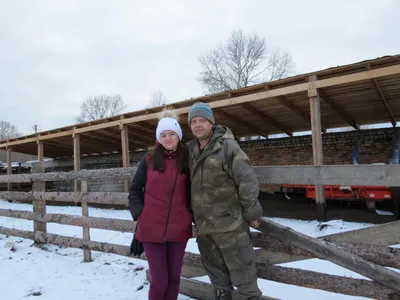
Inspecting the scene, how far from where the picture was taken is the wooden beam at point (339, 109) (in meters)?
7.92

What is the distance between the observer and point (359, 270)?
220cm

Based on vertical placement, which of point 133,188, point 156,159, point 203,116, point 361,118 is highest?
point 361,118

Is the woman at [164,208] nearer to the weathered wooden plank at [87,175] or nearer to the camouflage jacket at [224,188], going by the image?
the camouflage jacket at [224,188]

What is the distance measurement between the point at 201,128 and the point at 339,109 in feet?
26.7

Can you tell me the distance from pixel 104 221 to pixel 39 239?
73.3 inches

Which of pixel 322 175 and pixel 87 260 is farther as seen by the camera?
pixel 87 260

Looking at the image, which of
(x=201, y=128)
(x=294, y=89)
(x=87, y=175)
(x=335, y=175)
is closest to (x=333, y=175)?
(x=335, y=175)

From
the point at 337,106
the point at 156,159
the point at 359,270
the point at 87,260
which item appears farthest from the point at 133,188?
the point at 337,106

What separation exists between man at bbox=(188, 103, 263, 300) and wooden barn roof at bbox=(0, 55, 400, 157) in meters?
5.34

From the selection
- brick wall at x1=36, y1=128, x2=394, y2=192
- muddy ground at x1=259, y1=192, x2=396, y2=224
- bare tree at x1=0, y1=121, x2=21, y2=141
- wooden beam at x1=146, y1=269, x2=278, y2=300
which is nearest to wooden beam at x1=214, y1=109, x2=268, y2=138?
brick wall at x1=36, y1=128, x2=394, y2=192

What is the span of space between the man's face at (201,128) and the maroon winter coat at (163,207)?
32cm

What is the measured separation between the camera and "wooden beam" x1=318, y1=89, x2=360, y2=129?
7918 millimetres

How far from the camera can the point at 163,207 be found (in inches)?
93.5

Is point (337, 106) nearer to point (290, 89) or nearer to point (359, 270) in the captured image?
point (290, 89)
